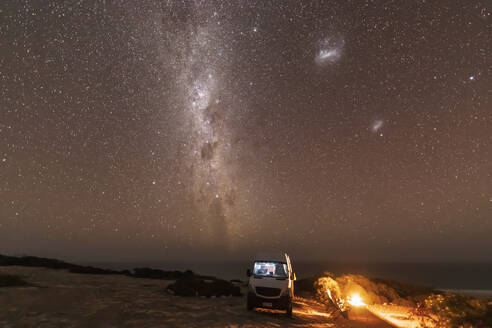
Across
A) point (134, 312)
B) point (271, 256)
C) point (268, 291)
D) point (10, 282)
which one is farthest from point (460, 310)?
point (10, 282)

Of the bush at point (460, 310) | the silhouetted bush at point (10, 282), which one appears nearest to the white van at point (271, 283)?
the bush at point (460, 310)

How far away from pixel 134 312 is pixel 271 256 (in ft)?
20.5

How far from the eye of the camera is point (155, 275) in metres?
31.9

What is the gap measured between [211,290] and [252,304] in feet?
24.3

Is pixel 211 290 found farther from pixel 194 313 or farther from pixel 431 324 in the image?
pixel 431 324

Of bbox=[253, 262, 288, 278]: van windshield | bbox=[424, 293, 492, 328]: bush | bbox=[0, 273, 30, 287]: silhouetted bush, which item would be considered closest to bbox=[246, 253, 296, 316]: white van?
bbox=[253, 262, 288, 278]: van windshield

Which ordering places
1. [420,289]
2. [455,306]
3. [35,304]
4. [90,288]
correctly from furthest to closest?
[420,289], [90,288], [35,304], [455,306]

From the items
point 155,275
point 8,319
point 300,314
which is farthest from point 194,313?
point 155,275

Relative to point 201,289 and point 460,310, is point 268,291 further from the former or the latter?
point 201,289

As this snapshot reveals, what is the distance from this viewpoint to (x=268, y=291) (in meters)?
13.3

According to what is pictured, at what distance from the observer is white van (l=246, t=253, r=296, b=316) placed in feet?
43.2

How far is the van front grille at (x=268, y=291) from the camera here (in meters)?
13.2

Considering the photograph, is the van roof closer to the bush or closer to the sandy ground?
the sandy ground

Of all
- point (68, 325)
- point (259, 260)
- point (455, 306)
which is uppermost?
point (259, 260)
